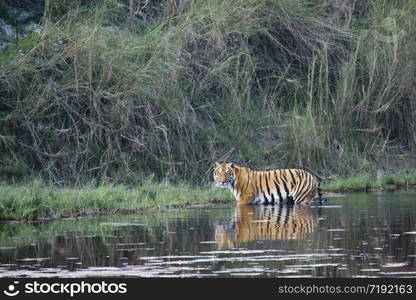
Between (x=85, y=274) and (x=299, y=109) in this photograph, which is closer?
(x=85, y=274)

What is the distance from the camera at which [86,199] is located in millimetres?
17156

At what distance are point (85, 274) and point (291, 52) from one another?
1345 centimetres

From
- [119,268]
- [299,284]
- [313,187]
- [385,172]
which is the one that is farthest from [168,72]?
[299,284]

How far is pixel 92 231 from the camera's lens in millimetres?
14953

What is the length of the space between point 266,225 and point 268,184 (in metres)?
4.50

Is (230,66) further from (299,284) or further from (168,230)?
(299,284)

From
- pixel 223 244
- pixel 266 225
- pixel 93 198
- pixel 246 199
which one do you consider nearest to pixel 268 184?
pixel 246 199

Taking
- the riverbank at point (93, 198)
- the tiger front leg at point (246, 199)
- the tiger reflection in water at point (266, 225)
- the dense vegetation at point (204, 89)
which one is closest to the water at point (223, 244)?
the tiger reflection in water at point (266, 225)

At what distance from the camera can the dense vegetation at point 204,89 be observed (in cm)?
1966

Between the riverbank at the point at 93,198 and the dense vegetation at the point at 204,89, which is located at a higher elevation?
Answer: the dense vegetation at the point at 204,89

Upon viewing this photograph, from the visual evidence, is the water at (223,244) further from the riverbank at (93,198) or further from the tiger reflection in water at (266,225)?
the riverbank at (93,198)

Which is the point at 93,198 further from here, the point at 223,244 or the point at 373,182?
the point at 373,182

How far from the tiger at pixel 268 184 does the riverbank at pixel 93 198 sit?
1.02 ft

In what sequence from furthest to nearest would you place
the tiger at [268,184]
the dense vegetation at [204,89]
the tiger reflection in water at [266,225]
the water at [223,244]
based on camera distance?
the tiger at [268,184] < the dense vegetation at [204,89] < the tiger reflection in water at [266,225] < the water at [223,244]
